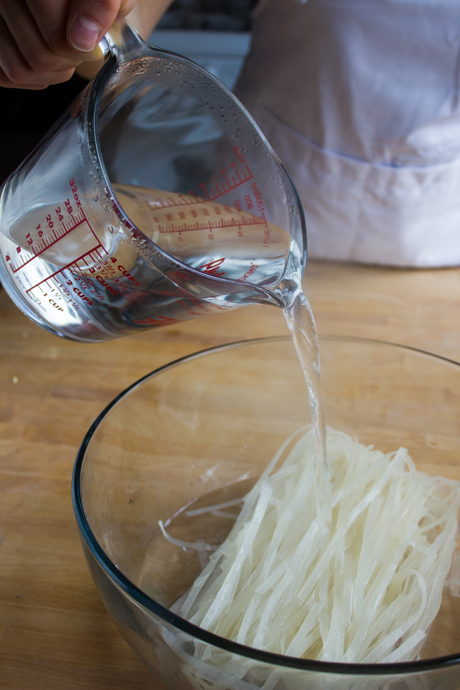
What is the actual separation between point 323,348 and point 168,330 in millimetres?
344

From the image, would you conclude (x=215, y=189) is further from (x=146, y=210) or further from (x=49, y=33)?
(x=49, y=33)

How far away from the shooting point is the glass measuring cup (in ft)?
1.58

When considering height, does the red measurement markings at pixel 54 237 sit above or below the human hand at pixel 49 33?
below

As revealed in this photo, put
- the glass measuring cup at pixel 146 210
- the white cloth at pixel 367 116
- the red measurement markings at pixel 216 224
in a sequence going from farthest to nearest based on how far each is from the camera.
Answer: the white cloth at pixel 367 116, the red measurement markings at pixel 216 224, the glass measuring cup at pixel 146 210

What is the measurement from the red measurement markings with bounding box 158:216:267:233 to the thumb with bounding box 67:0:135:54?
190mm

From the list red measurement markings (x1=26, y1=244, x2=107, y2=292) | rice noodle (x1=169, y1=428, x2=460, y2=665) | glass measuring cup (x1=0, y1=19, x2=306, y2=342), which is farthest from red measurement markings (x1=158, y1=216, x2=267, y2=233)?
rice noodle (x1=169, y1=428, x2=460, y2=665)

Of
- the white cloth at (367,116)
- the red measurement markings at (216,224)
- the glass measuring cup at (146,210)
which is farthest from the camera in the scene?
the white cloth at (367,116)

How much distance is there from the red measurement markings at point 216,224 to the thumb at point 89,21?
0.62 ft

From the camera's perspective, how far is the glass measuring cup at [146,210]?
1.58 feet

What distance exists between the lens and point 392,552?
25.3 inches

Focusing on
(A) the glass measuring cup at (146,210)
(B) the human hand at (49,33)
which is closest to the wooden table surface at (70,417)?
(A) the glass measuring cup at (146,210)

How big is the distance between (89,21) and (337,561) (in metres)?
0.55

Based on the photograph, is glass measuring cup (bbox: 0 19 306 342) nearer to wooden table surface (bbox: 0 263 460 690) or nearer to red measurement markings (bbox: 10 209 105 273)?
red measurement markings (bbox: 10 209 105 273)

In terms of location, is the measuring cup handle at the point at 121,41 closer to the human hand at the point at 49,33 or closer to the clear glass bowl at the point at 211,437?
the human hand at the point at 49,33
